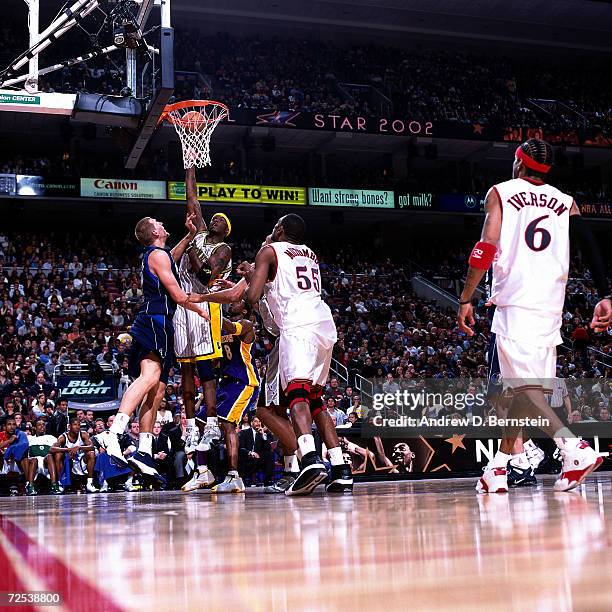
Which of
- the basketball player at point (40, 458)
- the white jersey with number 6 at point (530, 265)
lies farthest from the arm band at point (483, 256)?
the basketball player at point (40, 458)

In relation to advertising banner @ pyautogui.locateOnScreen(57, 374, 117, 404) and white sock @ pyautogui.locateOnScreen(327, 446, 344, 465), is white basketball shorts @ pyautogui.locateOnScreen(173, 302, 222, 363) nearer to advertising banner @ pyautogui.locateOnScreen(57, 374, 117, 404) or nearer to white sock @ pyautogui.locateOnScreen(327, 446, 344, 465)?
white sock @ pyautogui.locateOnScreen(327, 446, 344, 465)

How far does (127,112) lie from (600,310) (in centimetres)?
607

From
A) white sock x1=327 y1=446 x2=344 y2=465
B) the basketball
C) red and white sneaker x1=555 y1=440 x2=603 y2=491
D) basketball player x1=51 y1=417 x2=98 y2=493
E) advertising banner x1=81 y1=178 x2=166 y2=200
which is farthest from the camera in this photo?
advertising banner x1=81 y1=178 x2=166 y2=200

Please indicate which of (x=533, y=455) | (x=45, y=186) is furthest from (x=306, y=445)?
(x=45, y=186)

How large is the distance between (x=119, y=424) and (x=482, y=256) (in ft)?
8.90

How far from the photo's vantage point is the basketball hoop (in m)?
9.54

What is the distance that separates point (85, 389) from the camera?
14875 millimetres

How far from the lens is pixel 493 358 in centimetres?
486

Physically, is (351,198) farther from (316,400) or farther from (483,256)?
(483,256)

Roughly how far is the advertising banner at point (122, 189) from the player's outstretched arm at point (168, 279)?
1760 centimetres

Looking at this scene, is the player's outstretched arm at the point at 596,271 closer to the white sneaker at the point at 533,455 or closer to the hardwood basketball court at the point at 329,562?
the white sneaker at the point at 533,455

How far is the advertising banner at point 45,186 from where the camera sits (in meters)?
22.5

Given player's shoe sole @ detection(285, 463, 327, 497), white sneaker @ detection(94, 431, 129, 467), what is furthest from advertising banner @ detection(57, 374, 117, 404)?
player's shoe sole @ detection(285, 463, 327, 497)

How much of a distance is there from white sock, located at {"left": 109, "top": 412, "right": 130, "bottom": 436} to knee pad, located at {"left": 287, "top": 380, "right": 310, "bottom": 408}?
1.32 metres
